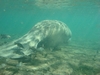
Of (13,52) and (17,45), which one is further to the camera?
(17,45)

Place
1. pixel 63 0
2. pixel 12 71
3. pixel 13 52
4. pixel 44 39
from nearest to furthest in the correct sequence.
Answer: pixel 12 71 < pixel 13 52 < pixel 44 39 < pixel 63 0

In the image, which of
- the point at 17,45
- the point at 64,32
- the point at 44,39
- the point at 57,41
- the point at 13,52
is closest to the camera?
the point at 13,52

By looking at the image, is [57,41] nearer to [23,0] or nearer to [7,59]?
[7,59]

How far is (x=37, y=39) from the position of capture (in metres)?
13.1

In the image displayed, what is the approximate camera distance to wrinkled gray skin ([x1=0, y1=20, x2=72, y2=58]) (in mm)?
11116

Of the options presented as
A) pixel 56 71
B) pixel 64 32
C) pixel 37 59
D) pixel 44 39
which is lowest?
pixel 56 71

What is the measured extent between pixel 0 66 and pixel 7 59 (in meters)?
1.40

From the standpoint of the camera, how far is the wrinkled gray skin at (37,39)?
36.5 ft

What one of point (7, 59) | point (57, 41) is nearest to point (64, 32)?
point (57, 41)

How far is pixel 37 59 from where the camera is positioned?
36.7 ft

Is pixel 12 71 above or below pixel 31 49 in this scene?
below

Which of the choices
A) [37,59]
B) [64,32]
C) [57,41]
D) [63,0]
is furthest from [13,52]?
[63,0]

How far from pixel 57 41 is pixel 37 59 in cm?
610

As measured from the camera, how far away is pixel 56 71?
9.10 metres
